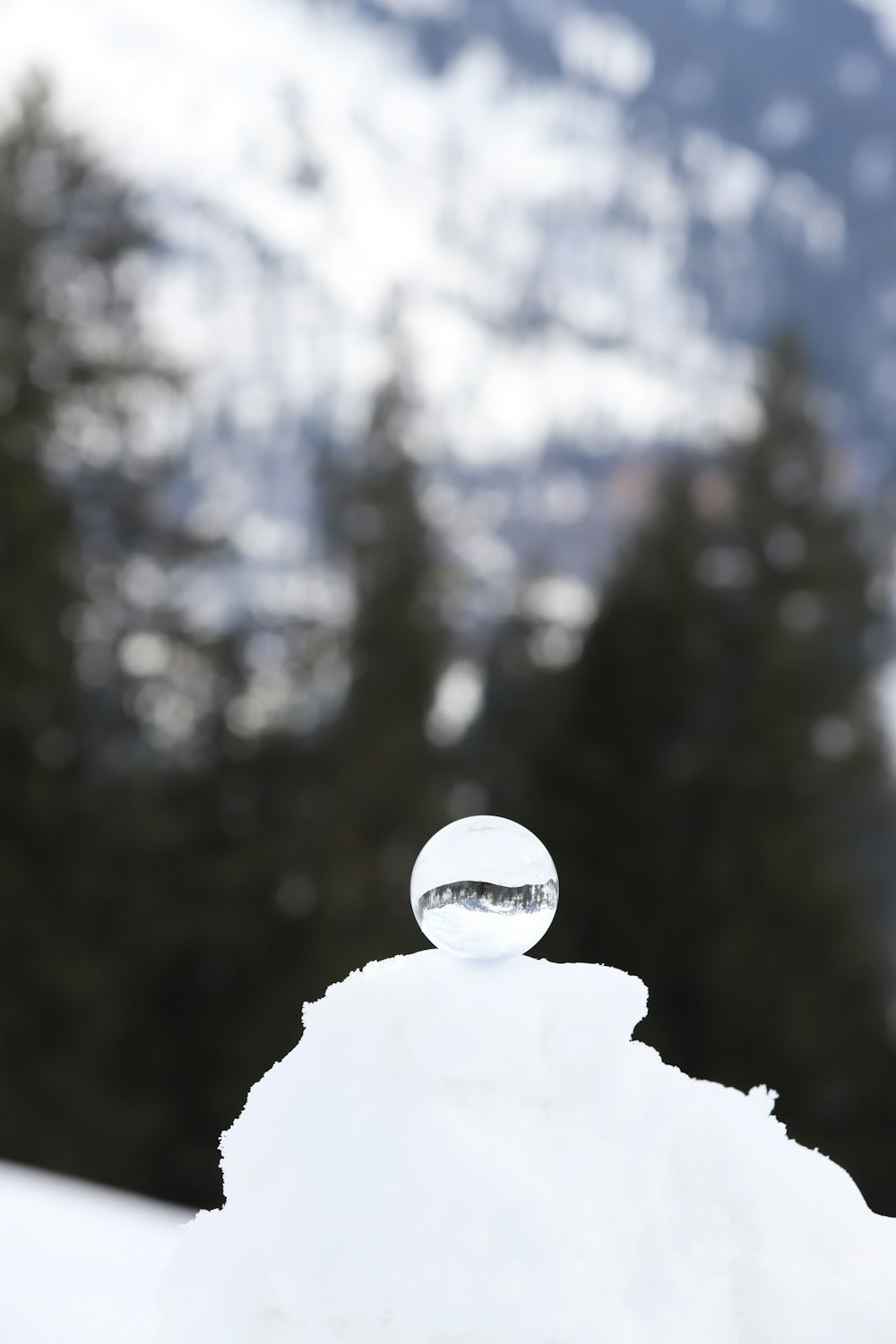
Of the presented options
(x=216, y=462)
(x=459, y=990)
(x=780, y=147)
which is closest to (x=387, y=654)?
(x=216, y=462)

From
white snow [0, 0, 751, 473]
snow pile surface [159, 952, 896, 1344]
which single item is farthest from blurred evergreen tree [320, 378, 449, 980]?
snow pile surface [159, 952, 896, 1344]

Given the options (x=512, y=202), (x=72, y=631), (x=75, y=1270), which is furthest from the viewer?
(x=512, y=202)

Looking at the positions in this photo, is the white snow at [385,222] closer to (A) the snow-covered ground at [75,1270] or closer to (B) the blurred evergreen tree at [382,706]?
(B) the blurred evergreen tree at [382,706]

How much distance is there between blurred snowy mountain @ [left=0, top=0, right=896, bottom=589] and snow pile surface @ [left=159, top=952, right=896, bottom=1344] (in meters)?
8.14

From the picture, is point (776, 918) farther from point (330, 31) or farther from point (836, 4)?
point (330, 31)

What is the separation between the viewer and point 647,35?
1577 centimetres

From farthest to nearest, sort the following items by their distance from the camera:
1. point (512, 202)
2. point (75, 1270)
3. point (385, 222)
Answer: point (512, 202) → point (385, 222) → point (75, 1270)

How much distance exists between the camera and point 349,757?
26.3ft

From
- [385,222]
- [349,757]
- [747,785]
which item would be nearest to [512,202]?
[385,222]

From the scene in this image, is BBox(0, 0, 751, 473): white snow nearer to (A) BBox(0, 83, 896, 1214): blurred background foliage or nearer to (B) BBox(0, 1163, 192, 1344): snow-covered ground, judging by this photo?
(A) BBox(0, 83, 896, 1214): blurred background foliage

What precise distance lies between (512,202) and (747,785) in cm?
901

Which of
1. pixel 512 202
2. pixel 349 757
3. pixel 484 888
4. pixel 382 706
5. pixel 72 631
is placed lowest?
pixel 484 888

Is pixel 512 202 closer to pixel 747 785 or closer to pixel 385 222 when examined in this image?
pixel 385 222

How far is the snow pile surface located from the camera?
2.95ft
